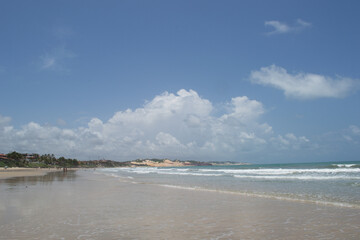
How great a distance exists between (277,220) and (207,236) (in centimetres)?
369

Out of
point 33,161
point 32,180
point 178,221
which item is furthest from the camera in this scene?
Answer: point 33,161

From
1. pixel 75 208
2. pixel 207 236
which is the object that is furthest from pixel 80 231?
pixel 75 208

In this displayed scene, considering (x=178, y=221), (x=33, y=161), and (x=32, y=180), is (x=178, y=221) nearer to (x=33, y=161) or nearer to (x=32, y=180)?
(x=32, y=180)

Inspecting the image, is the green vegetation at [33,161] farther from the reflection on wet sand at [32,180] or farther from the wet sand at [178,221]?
the wet sand at [178,221]

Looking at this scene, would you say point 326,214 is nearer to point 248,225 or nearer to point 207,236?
point 248,225

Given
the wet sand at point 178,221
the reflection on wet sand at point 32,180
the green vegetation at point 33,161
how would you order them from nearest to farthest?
1. the wet sand at point 178,221
2. the reflection on wet sand at point 32,180
3. the green vegetation at point 33,161

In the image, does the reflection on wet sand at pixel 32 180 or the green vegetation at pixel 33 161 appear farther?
the green vegetation at pixel 33 161

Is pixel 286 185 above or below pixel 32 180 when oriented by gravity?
above

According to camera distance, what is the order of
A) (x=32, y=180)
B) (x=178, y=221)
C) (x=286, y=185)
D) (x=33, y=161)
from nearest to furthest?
(x=178, y=221)
(x=286, y=185)
(x=32, y=180)
(x=33, y=161)

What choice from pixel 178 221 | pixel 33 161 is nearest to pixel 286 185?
pixel 178 221

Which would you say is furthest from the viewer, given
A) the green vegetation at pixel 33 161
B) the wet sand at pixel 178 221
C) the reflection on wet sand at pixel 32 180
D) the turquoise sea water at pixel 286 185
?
the green vegetation at pixel 33 161

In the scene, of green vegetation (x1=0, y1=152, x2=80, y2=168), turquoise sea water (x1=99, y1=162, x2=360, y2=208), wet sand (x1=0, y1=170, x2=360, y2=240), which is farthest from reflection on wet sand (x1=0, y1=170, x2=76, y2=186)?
green vegetation (x1=0, y1=152, x2=80, y2=168)

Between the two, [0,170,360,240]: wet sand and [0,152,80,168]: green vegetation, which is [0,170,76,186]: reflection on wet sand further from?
[0,152,80,168]: green vegetation

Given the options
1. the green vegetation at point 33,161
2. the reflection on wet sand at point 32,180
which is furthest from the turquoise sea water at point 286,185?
the green vegetation at point 33,161
